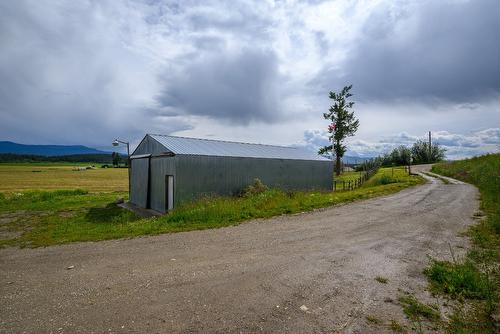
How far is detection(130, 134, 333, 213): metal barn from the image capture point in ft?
50.2

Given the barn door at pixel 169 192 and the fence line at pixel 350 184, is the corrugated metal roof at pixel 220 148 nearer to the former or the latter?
the barn door at pixel 169 192

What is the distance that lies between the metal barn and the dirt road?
6943 mm

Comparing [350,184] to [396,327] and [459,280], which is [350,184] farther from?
[396,327]

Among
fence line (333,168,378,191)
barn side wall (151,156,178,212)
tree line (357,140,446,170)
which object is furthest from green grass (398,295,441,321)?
tree line (357,140,446,170)

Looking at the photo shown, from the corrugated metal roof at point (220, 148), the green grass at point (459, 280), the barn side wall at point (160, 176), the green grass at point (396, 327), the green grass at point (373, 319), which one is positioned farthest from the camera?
the corrugated metal roof at point (220, 148)

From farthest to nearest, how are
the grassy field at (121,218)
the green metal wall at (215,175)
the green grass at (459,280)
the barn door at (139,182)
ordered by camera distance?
1. the barn door at (139,182)
2. the green metal wall at (215,175)
3. the grassy field at (121,218)
4. the green grass at (459,280)

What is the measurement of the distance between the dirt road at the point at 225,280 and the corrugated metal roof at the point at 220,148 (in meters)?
8.42

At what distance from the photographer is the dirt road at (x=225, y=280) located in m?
3.88

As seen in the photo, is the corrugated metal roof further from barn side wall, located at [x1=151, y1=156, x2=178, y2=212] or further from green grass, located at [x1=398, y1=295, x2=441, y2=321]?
green grass, located at [x1=398, y1=295, x2=441, y2=321]

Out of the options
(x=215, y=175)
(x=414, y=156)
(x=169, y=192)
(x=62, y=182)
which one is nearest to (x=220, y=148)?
(x=215, y=175)

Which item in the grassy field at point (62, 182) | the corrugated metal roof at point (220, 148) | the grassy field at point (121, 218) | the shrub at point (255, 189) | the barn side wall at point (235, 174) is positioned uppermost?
the corrugated metal roof at point (220, 148)

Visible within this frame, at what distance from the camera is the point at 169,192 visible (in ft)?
51.7

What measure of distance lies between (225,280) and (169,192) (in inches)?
449

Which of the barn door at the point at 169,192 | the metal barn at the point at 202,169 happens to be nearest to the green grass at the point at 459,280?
the metal barn at the point at 202,169
